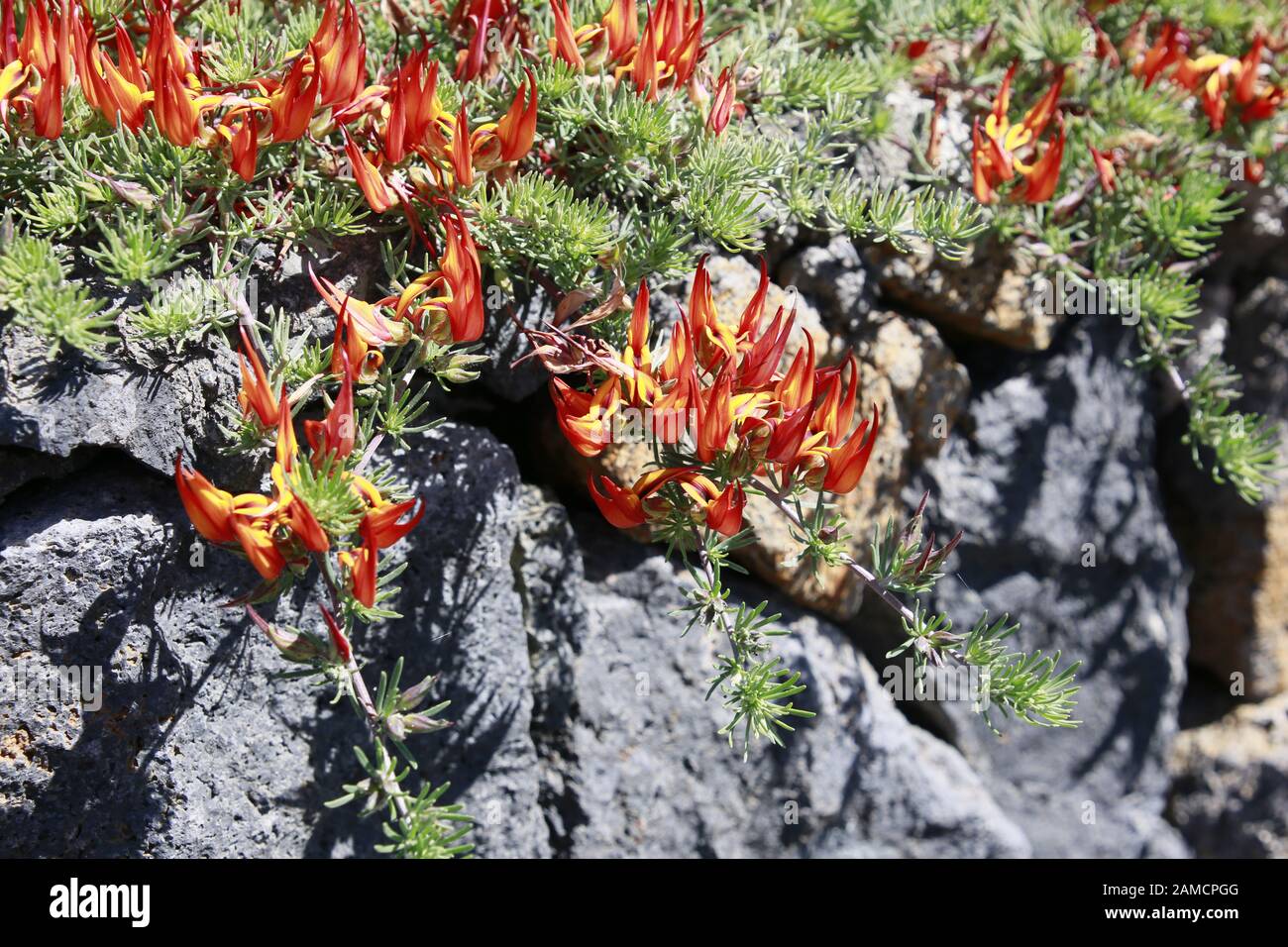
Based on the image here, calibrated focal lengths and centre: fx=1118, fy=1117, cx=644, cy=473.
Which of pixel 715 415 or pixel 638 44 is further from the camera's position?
pixel 638 44

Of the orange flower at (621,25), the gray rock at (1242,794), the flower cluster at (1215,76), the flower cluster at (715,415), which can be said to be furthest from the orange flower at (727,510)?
the gray rock at (1242,794)

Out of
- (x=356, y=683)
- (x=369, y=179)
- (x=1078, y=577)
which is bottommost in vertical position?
(x=1078, y=577)

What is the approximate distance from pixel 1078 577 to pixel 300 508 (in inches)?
96.9

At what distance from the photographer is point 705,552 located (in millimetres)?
2057

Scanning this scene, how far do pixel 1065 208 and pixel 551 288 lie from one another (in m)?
1.41

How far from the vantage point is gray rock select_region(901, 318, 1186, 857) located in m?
3.16

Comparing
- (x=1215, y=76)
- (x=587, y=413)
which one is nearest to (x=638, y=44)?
(x=587, y=413)

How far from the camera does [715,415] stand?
6.35 feet

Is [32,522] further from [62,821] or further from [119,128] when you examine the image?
[119,128]

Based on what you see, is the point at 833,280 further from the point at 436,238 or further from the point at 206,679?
the point at 206,679

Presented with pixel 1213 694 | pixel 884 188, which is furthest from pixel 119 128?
pixel 1213 694

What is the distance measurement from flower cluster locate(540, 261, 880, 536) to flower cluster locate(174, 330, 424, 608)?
39 centimetres

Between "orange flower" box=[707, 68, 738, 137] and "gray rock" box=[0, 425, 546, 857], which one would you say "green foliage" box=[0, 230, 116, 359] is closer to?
"gray rock" box=[0, 425, 546, 857]

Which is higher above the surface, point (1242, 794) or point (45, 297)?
point (45, 297)
